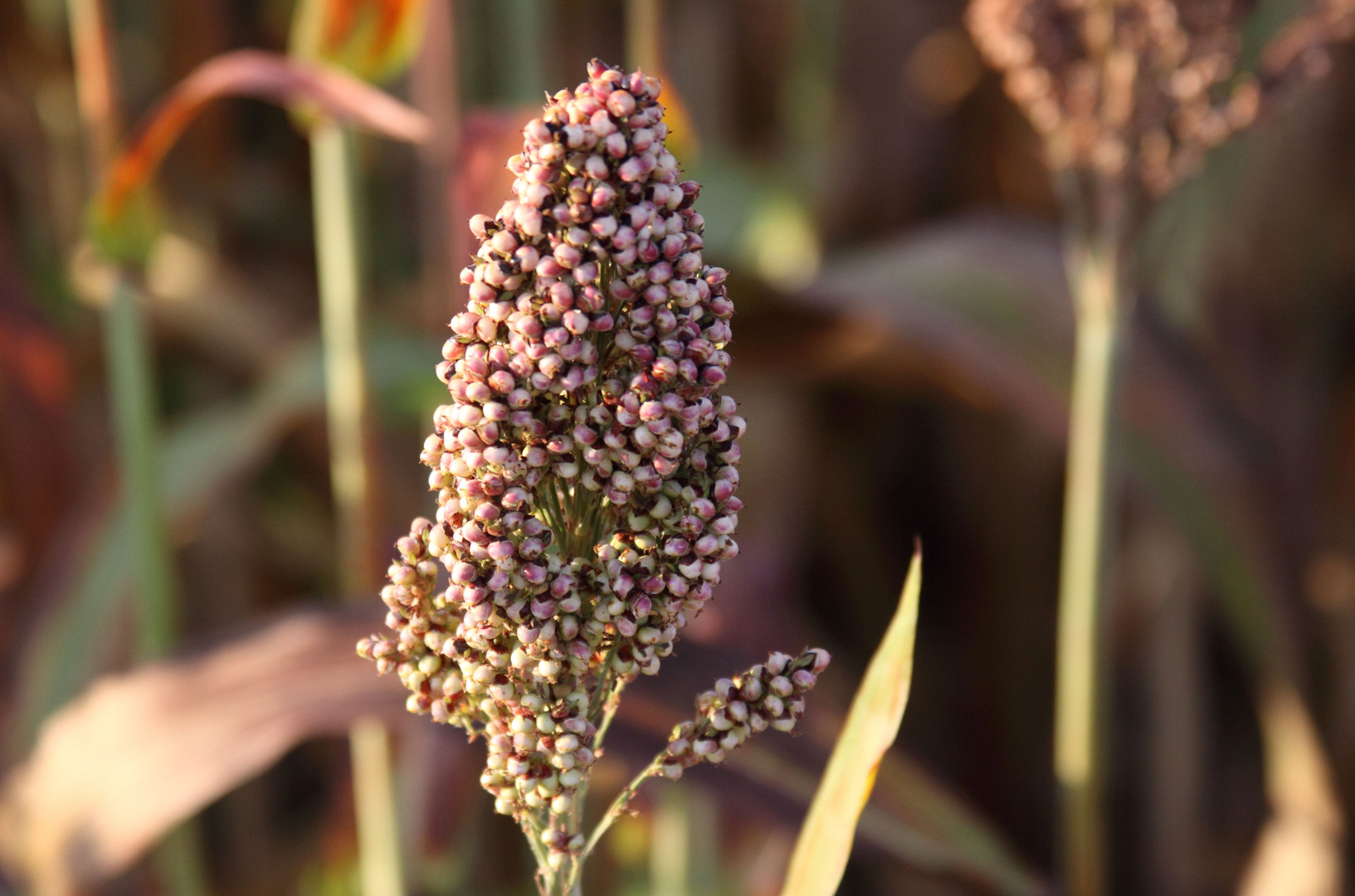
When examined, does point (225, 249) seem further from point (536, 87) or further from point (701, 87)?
point (536, 87)

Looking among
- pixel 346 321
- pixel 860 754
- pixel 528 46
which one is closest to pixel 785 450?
pixel 528 46

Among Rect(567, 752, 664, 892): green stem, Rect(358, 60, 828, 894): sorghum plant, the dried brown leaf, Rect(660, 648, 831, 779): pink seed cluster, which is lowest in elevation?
the dried brown leaf

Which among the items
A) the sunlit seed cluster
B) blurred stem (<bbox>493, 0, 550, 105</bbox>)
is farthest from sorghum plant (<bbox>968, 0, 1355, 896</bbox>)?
blurred stem (<bbox>493, 0, 550, 105</bbox>)

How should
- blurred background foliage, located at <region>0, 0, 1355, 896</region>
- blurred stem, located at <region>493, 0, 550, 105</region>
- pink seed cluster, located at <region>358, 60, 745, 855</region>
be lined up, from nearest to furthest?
pink seed cluster, located at <region>358, 60, 745, 855</region>
blurred background foliage, located at <region>0, 0, 1355, 896</region>
blurred stem, located at <region>493, 0, 550, 105</region>

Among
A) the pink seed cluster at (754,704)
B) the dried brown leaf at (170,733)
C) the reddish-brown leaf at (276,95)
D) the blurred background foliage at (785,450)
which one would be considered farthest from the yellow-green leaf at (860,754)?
the reddish-brown leaf at (276,95)

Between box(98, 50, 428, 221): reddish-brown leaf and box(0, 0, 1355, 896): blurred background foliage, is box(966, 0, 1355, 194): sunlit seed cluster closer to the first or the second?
box(0, 0, 1355, 896): blurred background foliage

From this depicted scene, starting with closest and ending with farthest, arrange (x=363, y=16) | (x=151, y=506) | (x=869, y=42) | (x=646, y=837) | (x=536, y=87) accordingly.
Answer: (x=363, y=16) → (x=151, y=506) → (x=536, y=87) → (x=646, y=837) → (x=869, y=42)

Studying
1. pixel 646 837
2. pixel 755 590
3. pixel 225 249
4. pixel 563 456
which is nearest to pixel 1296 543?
pixel 755 590
